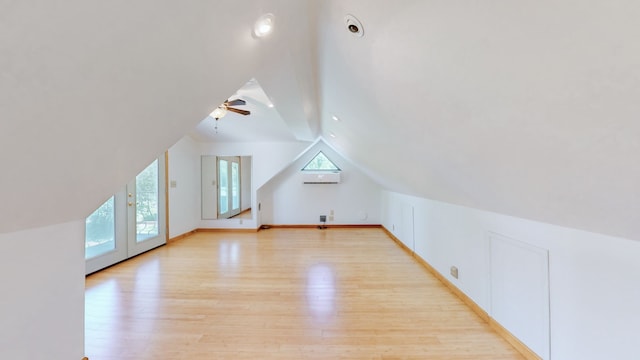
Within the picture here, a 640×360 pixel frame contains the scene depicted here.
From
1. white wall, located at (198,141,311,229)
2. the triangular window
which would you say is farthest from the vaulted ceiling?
the triangular window

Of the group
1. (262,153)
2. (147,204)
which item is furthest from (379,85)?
(147,204)

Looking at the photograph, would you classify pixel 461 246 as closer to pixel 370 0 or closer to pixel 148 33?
pixel 370 0

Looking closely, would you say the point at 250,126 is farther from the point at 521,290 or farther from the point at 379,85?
the point at 521,290

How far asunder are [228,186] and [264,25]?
18.3ft

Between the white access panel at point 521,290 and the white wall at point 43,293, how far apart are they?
274 cm

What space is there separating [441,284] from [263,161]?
404 centimetres

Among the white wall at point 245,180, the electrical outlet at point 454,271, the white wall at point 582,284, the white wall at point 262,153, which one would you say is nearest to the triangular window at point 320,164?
the white wall at point 262,153

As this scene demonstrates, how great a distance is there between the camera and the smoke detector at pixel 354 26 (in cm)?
137

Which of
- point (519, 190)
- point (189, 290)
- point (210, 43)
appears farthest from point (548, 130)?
point (189, 290)

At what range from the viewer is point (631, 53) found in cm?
66

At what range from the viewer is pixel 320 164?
6652 millimetres

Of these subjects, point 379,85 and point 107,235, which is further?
point 107,235

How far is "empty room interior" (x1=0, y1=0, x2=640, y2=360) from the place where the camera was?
2.65 feet

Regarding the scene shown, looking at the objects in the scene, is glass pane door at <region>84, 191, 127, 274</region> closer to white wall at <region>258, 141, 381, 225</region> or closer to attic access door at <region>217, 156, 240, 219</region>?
attic access door at <region>217, 156, 240, 219</region>
